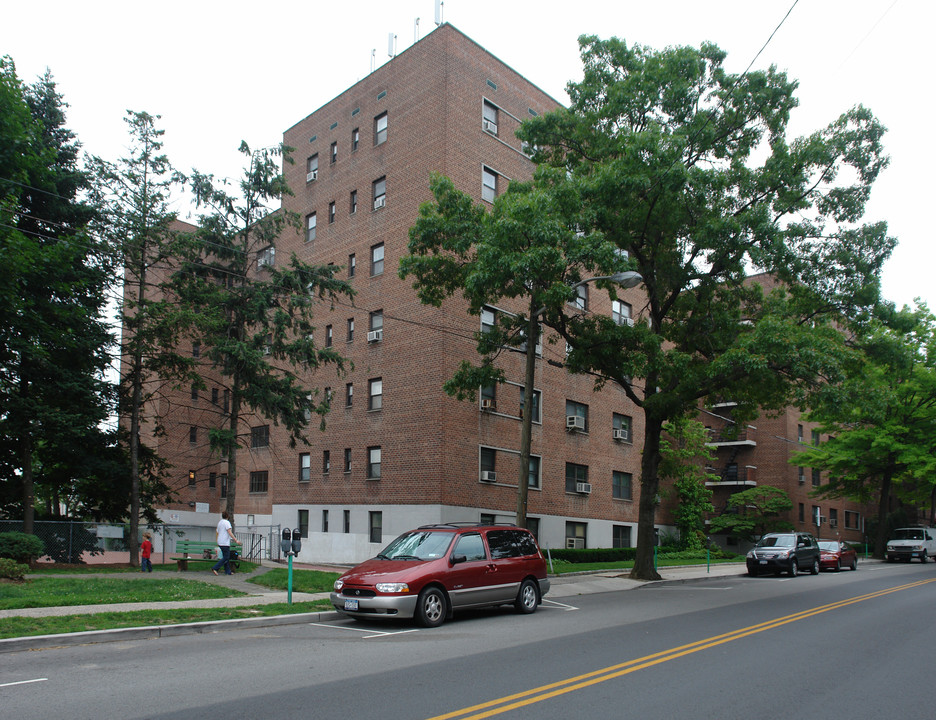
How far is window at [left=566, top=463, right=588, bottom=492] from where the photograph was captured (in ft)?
107

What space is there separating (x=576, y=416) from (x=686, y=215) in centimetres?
1432

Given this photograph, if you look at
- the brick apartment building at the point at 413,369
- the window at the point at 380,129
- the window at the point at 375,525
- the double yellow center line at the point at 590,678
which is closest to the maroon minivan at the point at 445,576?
the double yellow center line at the point at 590,678

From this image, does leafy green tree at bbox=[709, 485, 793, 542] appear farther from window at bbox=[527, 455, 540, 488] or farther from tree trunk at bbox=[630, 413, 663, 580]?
tree trunk at bbox=[630, 413, 663, 580]

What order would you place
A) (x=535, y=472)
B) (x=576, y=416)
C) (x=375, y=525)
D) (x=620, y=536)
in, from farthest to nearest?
1. (x=620, y=536)
2. (x=576, y=416)
3. (x=535, y=472)
4. (x=375, y=525)

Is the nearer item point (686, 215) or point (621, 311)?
point (686, 215)

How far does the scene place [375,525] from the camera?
28.5m

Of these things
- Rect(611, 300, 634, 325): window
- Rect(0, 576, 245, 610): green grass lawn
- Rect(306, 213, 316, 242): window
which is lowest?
Rect(0, 576, 245, 610): green grass lawn

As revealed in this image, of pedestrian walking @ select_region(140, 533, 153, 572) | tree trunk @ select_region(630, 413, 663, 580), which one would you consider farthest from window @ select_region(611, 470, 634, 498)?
pedestrian walking @ select_region(140, 533, 153, 572)

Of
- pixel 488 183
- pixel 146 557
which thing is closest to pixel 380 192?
pixel 488 183

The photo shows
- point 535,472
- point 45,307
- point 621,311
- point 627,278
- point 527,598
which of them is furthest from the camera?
point 621,311

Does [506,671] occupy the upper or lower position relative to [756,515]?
upper

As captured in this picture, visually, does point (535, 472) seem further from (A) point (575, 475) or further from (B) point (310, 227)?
(B) point (310, 227)

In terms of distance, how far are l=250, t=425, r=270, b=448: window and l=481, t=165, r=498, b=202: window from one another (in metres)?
15.7

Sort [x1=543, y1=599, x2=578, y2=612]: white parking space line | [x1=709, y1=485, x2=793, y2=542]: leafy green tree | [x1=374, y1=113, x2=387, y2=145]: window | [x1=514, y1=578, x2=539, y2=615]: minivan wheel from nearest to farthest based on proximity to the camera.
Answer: [x1=514, y1=578, x2=539, y2=615]: minivan wheel → [x1=543, y1=599, x2=578, y2=612]: white parking space line → [x1=374, y1=113, x2=387, y2=145]: window → [x1=709, y1=485, x2=793, y2=542]: leafy green tree
